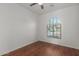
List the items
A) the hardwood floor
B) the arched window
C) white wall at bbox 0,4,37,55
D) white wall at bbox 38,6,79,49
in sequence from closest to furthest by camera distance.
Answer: white wall at bbox 0,4,37,55
the hardwood floor
white wall at bbox 38,6,79,49
the arched window

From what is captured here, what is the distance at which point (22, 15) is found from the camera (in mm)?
3750

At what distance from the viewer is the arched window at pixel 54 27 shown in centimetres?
437

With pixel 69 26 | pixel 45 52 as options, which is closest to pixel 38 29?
pixel 69 26

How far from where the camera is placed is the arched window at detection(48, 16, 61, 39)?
14.4ft

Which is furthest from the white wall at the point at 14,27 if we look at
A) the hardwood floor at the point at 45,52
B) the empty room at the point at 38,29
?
the hardwood floor at the point at 45,52

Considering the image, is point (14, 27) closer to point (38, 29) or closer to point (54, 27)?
point (38, 29)

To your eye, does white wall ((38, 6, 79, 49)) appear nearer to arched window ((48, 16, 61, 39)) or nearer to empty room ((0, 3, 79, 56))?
empty room ((0, 3, 79, 56))

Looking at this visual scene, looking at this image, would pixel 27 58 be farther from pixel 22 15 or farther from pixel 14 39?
pixel 22 15

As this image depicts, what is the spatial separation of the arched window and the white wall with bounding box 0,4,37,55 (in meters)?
1.19

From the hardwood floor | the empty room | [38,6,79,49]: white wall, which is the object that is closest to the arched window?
the empty room

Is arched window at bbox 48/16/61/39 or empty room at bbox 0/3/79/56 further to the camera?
arched window at bbox 48/16/61/39

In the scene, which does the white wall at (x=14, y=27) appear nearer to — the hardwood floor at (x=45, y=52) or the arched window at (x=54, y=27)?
the hardwood floor at (x=45, y=52)

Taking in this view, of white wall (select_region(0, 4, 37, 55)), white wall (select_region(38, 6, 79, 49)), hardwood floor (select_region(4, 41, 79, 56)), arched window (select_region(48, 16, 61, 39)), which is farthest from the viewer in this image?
arched window (select_region(48, 16, 61, 39))

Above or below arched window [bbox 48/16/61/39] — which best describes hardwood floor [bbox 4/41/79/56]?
below
